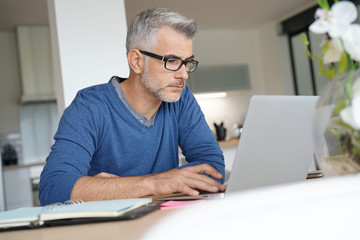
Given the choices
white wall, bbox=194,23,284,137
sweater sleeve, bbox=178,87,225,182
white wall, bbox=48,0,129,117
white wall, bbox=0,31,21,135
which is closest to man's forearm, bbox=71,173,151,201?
sweater sleeve, bbox=178,87,225,182

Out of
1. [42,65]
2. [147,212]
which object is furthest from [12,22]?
[147,212]

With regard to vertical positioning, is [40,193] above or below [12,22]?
below

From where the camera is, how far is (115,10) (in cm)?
317

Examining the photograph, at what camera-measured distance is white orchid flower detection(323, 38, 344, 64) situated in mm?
802

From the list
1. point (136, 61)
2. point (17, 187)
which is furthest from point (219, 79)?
point (136, 61)

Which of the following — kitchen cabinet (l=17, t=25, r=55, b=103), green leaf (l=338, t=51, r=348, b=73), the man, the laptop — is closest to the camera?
green leaf (l=338, t=51, r=348, b=73)

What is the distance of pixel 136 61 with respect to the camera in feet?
6.38

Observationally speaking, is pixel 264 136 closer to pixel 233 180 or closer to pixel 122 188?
pixel 233 180

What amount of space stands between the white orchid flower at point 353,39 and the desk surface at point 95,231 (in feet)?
1.45

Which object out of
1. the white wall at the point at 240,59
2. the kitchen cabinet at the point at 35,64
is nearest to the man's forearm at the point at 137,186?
the kitchen cabinet at the point at 35,64

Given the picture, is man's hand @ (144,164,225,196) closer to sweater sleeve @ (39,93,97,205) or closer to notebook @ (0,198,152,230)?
sweater sleeve @ (39,93,97,205)

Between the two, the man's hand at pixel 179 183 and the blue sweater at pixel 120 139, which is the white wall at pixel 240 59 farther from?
the man's hand at pixel 179 183

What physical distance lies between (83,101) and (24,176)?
3.76 meters

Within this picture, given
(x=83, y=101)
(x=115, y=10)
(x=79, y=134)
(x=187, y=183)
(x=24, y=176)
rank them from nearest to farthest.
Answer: (x=187, y=183), (x=79, y=134), (x=83, y=101), (x=115, y=10), (x=24, y=176)
